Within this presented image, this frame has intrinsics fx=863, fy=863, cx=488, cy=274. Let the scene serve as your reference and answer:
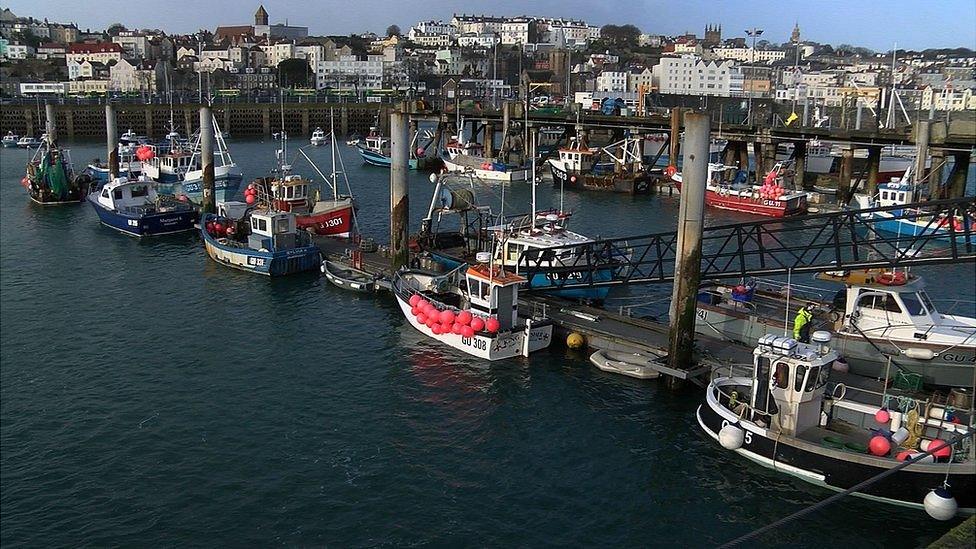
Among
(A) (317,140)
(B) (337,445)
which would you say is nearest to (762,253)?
(B) (337,445)

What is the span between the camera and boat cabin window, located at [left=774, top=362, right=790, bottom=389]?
19.3m

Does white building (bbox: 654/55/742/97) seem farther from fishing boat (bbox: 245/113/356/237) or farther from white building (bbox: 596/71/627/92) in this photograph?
fishing boat (bbox: 245/113/356/237)

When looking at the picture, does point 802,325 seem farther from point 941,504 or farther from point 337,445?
point 337,445

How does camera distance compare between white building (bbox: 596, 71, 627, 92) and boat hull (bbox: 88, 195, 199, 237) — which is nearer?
boat hull (bbox: 88, 195, 199, 237)

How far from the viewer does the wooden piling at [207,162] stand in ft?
164

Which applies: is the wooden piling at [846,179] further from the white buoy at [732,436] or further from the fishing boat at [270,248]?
the white buoy at [732,436]

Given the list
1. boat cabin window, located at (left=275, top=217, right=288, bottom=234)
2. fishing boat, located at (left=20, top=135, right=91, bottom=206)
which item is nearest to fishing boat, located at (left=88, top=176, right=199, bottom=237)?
fishing boat, located at (left=20, top=135, right=91, bottom=206)

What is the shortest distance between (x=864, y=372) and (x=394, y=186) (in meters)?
19.0

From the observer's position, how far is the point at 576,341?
27312mm

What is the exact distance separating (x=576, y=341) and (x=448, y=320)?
162 inches

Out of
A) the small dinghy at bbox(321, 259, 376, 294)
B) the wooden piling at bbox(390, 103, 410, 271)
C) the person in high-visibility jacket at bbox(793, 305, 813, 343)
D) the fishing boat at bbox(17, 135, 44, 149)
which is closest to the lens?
the person in high-visibility jacket at bbox(793, 305, 813, 343)

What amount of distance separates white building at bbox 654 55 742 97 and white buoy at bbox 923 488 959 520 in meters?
172

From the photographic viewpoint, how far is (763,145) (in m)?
68.6

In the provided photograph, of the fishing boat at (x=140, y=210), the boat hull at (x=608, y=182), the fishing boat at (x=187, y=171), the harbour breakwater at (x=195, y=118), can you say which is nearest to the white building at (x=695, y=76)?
the harbour breakwater at (x=195, y=118)
